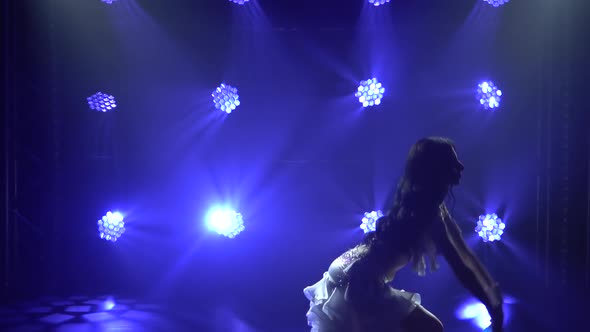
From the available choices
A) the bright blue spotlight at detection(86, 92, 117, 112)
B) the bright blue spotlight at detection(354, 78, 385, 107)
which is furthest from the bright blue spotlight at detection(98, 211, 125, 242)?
the bright blue spotlight at detection(354, 78, 385, 107)

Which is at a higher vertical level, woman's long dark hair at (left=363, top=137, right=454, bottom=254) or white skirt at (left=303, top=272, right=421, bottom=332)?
woman's long dark hair at (left=363, top=137, right=454, bottom=254)

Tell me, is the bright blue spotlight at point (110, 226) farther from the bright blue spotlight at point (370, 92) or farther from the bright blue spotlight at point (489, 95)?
the bright blue spotlight at point (489, 95)

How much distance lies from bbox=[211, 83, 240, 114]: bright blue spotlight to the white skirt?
2869 mm

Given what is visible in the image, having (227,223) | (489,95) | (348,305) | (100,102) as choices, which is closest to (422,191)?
(348,305)

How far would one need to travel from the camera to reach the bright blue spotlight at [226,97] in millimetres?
4574

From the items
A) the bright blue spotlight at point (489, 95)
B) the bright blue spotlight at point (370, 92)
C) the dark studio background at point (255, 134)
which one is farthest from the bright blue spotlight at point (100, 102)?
the bright blue spotlight at point (489, 95)

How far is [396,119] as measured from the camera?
474 centimetres

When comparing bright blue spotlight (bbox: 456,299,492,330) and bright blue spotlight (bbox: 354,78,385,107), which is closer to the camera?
bright blue spotlight (bbox: 456,299,492,330)

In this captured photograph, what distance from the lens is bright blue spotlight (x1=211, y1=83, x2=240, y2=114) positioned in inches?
180

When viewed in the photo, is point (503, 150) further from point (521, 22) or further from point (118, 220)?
point (118, 220)

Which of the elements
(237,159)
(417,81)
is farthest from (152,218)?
(417,81)

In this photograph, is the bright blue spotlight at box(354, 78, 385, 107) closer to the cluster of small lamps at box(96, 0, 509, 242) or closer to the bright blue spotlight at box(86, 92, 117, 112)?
the cluster of small lamps at box(96, 0, 509, 242)

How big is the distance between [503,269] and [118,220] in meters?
4.22

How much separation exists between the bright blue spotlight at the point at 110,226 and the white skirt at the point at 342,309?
310 cm
